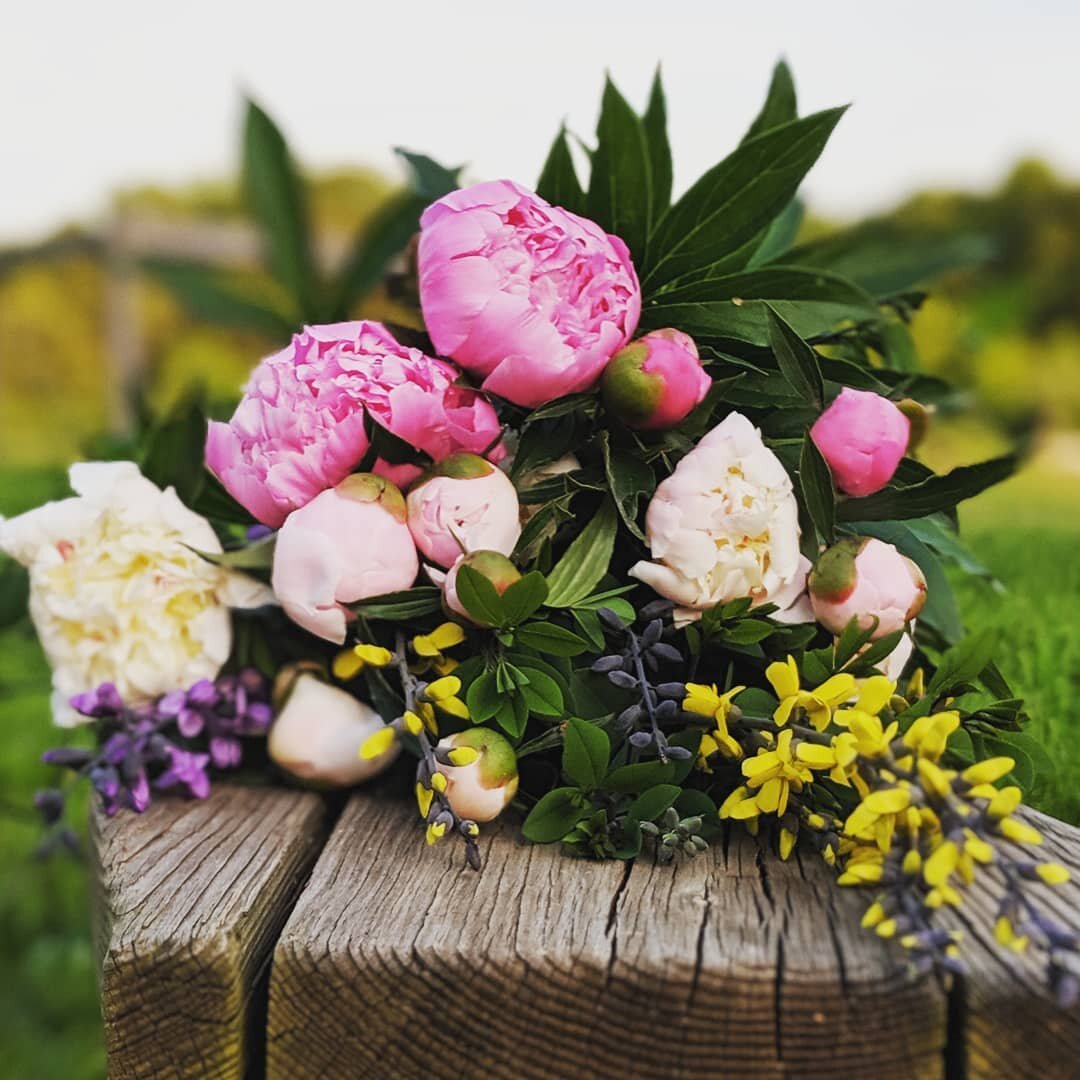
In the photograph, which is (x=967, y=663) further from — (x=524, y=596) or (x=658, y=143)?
(x=658, y=143)

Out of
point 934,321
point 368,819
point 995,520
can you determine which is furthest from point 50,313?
point 368,819

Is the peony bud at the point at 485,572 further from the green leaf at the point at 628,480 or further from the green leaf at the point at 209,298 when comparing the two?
the green leaf at the point at 209,298

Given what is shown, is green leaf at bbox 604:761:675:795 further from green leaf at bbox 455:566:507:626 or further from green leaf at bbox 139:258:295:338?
green leaf at bbox 139:258:295:338

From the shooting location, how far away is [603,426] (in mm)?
851

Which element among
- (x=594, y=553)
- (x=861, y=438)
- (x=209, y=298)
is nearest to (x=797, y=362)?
(x=861, y=438)

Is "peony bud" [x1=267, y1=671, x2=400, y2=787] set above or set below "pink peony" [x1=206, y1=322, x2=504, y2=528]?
below

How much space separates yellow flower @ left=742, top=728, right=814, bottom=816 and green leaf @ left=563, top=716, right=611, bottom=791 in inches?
3.8

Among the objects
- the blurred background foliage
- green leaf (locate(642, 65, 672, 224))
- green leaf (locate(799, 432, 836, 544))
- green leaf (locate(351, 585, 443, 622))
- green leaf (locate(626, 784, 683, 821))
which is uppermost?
green leaf (locate(642, 65, 672, 224))

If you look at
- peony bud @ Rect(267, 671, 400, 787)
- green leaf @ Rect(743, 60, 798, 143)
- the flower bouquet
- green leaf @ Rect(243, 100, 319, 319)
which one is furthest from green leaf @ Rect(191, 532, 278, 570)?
green leaf @ Rect(743, 60, 798, 143)

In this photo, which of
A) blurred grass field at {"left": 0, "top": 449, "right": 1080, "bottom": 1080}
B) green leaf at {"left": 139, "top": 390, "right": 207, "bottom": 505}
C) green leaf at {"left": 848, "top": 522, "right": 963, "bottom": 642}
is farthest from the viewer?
blurred grass field at {"left": 0, "top": 449, "right": 1080, "bottom": 1080}

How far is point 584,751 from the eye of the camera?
2.45 feet

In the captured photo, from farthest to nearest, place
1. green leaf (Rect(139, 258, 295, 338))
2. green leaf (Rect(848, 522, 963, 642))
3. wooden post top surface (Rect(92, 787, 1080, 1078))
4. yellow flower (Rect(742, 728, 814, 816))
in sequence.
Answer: green leaf (Rect(139, 258, 295, 338)), green leaf (Rect(848, 522, 963, 642)), yellow flower (Rect(742, 728, 814, 816)), wooden post top surface (Rect(92, 787, 1080, 1078))

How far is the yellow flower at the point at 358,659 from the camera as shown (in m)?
0.78

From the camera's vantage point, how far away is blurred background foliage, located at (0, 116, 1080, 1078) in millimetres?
1270
